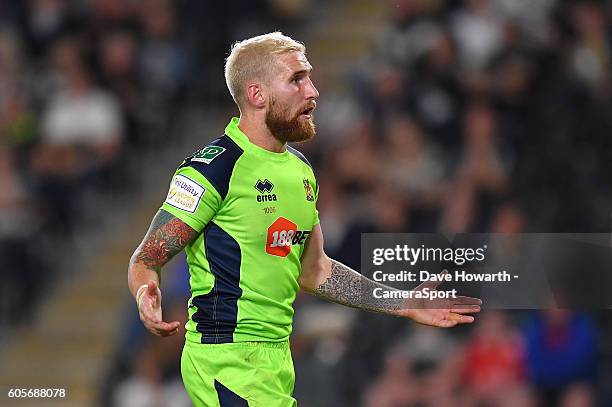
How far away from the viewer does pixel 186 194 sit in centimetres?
365

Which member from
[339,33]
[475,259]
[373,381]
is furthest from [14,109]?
[475,259]

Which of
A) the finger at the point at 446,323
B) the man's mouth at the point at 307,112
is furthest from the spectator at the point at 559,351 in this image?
the man's mouth at the point at 307,112

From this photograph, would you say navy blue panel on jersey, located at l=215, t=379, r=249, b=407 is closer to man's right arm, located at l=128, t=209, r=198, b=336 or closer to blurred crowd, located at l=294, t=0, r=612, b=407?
man's right arm, located at l=128, t=209, r=198, b=336

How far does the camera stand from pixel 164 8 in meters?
9.41

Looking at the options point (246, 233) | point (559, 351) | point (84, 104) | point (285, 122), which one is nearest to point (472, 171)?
point (559, 351)

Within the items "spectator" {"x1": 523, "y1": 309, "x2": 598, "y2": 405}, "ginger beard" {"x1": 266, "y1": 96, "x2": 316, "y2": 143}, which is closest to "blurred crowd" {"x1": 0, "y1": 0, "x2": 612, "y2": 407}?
"spectator" {"x1": 523, "y1": 309, "x2": 598, "y2": 405}

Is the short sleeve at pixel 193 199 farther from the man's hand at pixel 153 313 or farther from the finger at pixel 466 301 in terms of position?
the finger at pixel 466 301

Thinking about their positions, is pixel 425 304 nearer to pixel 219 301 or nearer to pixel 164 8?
pixel 219 301

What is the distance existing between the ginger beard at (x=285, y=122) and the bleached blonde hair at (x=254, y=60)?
0.10m

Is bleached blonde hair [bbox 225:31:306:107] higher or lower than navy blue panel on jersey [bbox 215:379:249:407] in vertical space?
higher

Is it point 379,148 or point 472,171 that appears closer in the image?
point 472,171

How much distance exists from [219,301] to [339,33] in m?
6.28

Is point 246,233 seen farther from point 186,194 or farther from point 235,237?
point 186,194

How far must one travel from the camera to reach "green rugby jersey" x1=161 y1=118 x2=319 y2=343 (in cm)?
368
